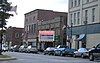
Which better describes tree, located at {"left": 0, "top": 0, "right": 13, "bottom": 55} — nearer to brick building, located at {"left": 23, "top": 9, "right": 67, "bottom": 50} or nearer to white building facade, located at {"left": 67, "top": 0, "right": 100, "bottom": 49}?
white building facade, located at {"left": 67, "top": 0, "right": 100, "bottom": 49}

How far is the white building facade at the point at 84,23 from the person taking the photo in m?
56.1

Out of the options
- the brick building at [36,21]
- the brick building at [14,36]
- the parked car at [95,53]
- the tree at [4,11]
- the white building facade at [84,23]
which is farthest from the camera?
the brick building at [14,36]

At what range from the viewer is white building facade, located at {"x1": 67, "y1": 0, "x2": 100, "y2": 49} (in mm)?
56144

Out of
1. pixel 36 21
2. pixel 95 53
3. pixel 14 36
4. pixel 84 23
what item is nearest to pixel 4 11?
pixel 95 53

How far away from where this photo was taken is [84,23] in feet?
196

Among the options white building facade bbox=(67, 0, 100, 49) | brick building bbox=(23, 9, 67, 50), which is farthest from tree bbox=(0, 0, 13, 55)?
brick building bbox=(23, 9, 67, 50)

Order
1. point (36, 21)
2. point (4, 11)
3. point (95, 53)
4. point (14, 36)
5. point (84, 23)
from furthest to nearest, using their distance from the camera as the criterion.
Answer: point (14, 36)
point (36, 21)
point (84, 23)
point (4, 11)
point (95, 53)

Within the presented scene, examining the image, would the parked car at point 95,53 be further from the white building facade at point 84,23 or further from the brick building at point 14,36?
the brick building at point 14,36

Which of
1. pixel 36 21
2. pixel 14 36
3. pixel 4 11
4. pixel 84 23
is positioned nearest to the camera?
pixel 4 11

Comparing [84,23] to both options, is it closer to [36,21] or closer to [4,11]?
[4,11]

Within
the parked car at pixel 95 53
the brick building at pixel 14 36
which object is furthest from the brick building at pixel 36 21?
the parked car at pixel 95 53

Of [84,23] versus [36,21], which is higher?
[36,21]

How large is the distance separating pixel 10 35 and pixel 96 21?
68299 millimetres

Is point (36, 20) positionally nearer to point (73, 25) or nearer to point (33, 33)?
point (33, 33)
